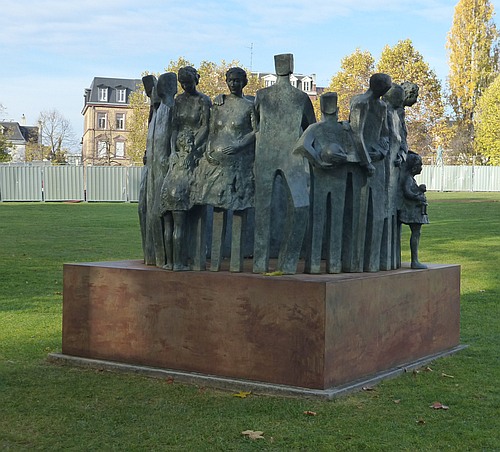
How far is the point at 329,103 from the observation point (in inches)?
319

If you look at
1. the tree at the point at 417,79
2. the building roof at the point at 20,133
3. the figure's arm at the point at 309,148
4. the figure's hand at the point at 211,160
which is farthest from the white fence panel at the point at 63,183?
the building roof at the point at 20,133

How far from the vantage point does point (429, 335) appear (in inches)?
351

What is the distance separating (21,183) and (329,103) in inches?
1531

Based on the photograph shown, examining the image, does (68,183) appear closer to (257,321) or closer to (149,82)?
(149,82)

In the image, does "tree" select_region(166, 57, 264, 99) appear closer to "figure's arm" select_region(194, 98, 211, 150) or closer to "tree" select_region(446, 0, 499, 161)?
"tree" select_region(446, 0, 499, 161)

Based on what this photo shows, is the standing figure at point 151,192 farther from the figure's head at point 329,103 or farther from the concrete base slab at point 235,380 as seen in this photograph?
the figure's head at point 329,103

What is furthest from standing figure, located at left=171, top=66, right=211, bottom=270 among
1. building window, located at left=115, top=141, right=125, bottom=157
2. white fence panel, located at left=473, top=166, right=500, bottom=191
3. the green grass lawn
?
building window, located at left=115, top=141, right=125, bottom=157

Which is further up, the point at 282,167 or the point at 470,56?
the point at 470,56

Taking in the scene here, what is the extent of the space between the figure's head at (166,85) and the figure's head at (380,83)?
188 cm

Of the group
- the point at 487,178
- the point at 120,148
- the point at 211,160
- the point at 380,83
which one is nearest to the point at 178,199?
the point at 211,160

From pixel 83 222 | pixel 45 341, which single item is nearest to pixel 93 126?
pixel 83 222

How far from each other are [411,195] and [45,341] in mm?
Answer: 4125

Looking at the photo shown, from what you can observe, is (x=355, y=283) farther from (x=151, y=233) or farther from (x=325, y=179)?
(x=151, y=233)

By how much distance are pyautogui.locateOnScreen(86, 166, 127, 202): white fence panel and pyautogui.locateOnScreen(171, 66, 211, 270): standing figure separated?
122 feet
